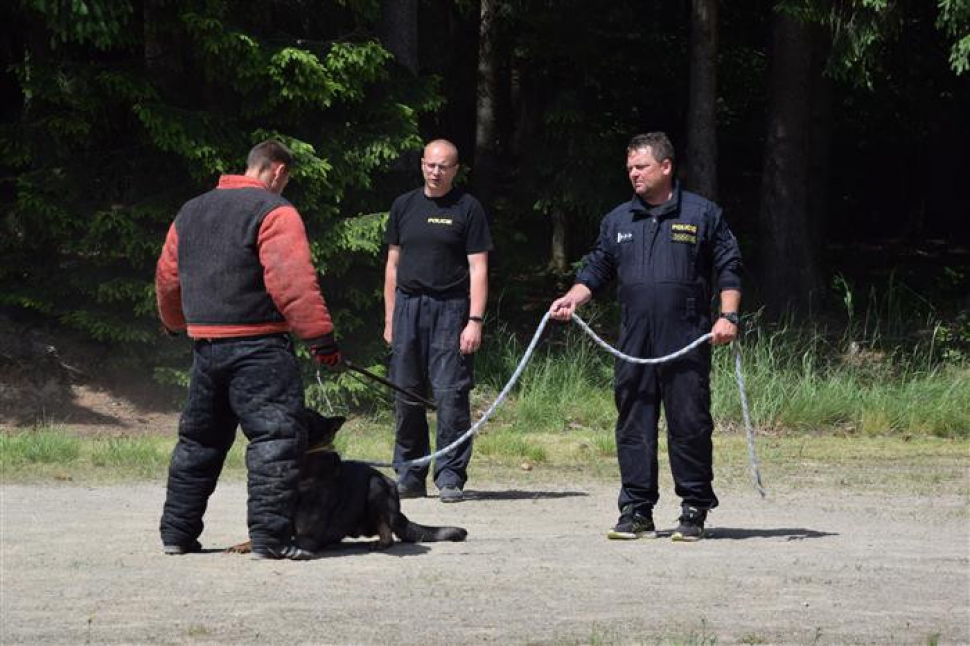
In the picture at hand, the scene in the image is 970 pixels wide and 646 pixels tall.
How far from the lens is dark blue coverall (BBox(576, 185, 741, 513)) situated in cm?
882

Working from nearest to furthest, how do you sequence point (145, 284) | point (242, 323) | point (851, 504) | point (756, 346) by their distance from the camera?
1. point (242, 323)
2. point (851, 504)
3. point (145, 284)
4. point (756, 346)

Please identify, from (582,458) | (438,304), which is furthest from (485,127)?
(438,304)

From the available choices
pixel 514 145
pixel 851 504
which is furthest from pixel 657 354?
pixel 514 145

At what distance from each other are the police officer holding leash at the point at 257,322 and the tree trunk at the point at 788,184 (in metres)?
13.0

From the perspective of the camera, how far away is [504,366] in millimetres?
17047

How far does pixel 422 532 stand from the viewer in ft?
29.3

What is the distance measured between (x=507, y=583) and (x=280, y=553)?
123 cm

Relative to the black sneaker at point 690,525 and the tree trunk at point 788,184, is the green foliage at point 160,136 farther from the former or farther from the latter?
the black sneaker at point 690,525

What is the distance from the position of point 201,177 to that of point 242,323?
7.58 m

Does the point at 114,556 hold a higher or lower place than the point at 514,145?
lower

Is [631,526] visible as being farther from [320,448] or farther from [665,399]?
[320,448]

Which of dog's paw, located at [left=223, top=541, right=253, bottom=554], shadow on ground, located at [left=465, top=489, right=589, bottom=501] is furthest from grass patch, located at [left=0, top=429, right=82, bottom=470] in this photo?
dog's paw, located at [left=223, top=541, right=253, bottom=554]

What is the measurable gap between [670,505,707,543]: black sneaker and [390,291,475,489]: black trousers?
212 cm

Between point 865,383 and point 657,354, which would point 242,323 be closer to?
point 657,354
